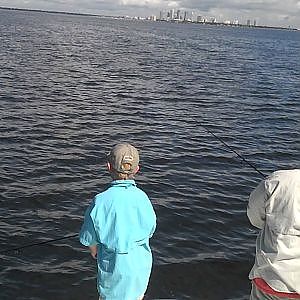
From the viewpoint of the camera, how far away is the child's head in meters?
4.10

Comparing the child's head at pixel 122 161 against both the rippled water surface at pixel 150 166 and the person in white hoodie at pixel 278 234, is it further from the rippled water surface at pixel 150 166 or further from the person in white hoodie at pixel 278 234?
the rippled water surface at pixel 150 166

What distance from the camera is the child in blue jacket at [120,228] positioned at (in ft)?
13.6

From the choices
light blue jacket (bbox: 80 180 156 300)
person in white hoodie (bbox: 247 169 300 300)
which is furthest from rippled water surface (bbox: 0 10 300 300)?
person in white hoodie (bbox: 247 169 300 300)

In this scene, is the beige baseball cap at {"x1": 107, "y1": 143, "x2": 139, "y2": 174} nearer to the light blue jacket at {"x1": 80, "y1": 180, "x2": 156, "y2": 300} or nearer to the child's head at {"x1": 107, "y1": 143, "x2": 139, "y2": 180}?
the child's head at {"x1": 107, "y1": 143, "x2": 139, "y2": 180}

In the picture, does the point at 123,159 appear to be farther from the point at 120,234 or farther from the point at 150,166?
the point at 150,166

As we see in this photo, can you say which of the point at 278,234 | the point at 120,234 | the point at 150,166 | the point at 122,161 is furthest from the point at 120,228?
the point at 150,166

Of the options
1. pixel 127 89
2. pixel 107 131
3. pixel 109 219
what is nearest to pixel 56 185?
pixel 107 131

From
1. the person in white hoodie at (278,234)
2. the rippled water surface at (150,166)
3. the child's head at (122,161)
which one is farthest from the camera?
the rippled water surface at (150,166)

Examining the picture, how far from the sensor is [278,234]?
3.87m

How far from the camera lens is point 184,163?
1434 centimetres

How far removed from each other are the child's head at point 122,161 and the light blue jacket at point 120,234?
3.3 inches

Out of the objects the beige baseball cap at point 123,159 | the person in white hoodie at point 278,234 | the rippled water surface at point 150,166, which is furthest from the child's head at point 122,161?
the rippled water surface at point 150,166

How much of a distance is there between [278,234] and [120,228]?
4.45 ft

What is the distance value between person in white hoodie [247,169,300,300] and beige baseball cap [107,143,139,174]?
42.3 inches
